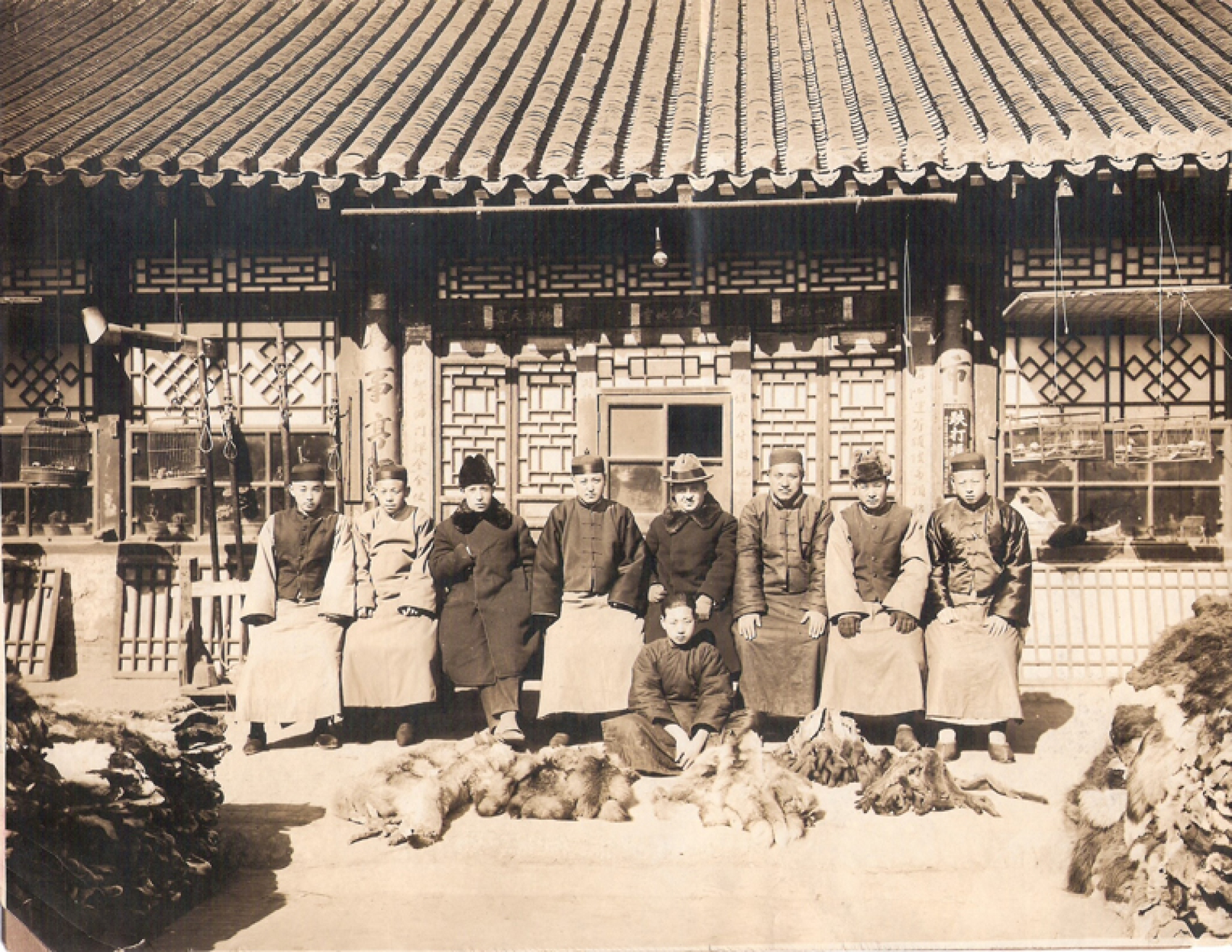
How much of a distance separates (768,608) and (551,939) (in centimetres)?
200

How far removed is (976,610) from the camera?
17.1 feet

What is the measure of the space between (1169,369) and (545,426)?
153 inches

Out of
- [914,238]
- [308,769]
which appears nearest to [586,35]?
[914,238]

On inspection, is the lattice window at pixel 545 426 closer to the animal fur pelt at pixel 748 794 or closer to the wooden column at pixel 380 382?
the wooden column at pixel 380 382

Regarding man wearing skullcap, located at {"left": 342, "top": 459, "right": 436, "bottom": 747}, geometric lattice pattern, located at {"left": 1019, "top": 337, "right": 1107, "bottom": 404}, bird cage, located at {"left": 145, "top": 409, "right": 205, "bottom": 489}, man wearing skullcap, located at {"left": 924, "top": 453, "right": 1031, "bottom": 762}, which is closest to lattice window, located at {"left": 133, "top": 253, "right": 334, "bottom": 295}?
bird cage, located at {"left": 145, "top": 409, "right": 205, "bottom": 489}

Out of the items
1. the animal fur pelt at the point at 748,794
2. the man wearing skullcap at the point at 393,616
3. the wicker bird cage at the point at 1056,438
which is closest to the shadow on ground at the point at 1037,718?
the animal fur pelt at the point at 748,794

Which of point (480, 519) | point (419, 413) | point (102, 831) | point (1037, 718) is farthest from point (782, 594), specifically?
point (102, 831)

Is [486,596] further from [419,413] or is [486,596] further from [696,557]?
[419,413]

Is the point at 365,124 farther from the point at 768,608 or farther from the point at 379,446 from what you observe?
the point at 768,608

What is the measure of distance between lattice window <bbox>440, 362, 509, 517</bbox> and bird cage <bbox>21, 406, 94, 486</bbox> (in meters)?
2.24

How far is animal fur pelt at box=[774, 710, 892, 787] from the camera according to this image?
16.1 feet

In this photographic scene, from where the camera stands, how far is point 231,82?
6688 millimetres

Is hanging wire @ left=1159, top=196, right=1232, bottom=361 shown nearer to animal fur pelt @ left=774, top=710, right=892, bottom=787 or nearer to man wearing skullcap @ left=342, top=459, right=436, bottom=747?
animal fur pelt @ left=774, top=710, right=892, bottom=787

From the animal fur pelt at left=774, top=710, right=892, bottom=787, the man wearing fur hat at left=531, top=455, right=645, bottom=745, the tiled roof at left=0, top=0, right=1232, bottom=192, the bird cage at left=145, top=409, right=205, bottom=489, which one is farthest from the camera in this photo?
the bird cage at left=145, top=409, right=205, bottom=489
